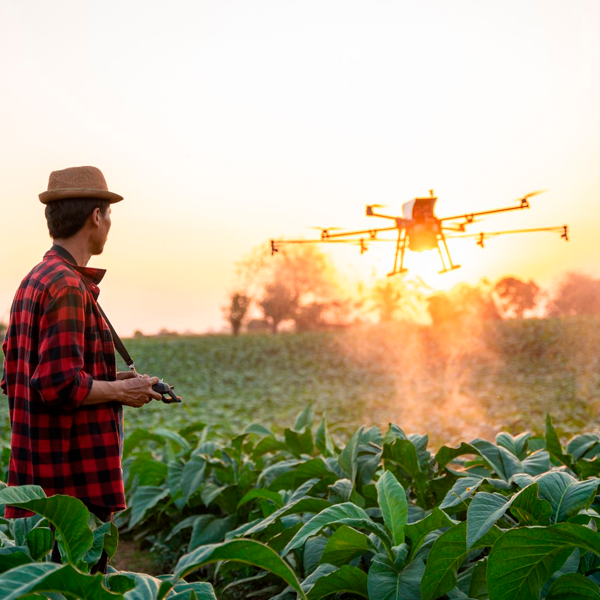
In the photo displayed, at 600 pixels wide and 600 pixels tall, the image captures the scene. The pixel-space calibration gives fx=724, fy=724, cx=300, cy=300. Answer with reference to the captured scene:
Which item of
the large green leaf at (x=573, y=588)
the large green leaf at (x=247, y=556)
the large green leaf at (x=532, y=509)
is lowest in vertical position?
the large green leaf at (x=573, y=588)

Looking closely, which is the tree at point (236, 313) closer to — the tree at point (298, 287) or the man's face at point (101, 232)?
the tree at point (298, 287)

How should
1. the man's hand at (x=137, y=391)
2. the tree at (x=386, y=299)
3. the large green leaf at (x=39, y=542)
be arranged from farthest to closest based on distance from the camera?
the tree at (x=386, y=299), the man's hand at (x=137, y=391), the large green leaf at (x=39, y=542)

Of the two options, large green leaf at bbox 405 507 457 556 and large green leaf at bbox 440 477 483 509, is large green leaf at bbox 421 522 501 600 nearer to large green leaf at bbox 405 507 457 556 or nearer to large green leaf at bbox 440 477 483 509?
large green leaf at bbox 405 507 457 556

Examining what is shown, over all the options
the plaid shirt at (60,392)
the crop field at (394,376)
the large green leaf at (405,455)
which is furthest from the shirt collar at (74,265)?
the crop field at (394,376)

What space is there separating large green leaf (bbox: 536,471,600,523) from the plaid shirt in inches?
52.4

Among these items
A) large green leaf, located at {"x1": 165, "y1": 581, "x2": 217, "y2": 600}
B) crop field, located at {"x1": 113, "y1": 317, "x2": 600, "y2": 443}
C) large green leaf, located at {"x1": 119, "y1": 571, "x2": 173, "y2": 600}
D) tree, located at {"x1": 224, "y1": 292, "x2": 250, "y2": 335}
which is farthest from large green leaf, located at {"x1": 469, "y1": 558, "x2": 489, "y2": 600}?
tree, located at {"x1": 224, "y1": 292, "x2": 250, "y2": 335}

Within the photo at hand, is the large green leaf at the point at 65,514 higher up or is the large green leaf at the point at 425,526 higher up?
the large green leaf at the point at 65,514

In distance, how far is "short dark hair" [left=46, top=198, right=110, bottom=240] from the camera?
2.38 meters

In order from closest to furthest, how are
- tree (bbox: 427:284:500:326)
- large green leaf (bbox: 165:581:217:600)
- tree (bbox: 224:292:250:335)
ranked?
1. large green leaf (bbox: 165:581:217:600)
2. tree (bbox: 427:284:500:326)
3. tree (bbox: 224:292:250:335)

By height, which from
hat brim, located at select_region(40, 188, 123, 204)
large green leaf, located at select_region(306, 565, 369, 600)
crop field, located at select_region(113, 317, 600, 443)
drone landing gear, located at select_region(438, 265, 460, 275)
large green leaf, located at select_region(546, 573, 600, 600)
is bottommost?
crop field, located at select_region(113, 317, 600, 443)

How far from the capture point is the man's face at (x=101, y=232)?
2.42m

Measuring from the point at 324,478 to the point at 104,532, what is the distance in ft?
4.52

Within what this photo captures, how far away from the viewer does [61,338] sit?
2.17 meters

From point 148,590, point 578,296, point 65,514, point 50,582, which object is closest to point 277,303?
point 578,296
